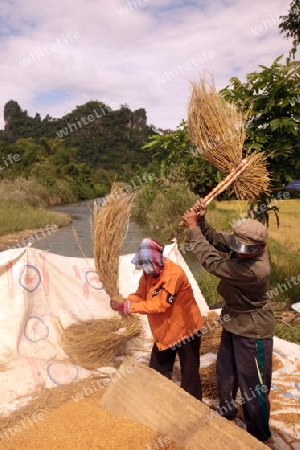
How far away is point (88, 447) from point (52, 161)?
32609mm

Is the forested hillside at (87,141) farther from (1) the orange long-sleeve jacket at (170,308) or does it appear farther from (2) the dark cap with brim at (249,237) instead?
(2) the dark cap with brim at (249,237)

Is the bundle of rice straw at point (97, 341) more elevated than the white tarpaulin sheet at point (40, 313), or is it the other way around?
the white tarpaulin sheet at point (40, 313)

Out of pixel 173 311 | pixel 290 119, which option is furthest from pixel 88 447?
pixel 290 119

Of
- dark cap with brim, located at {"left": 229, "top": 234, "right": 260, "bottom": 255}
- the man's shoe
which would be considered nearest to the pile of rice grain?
the man's shoe

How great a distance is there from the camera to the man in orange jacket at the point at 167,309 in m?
2.24

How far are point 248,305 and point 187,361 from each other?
54 centimetres

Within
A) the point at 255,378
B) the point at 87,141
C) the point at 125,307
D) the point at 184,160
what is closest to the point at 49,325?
the point at 125,307

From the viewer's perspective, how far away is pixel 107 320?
332cm

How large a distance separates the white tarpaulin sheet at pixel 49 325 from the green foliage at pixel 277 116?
1.60 m

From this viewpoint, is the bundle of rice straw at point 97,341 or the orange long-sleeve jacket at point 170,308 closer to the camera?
the orange long-sleeve jacket at point 170,308

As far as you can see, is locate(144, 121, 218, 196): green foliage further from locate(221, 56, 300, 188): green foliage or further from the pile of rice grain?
the pile of rice grain

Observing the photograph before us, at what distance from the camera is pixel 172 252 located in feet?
13.3

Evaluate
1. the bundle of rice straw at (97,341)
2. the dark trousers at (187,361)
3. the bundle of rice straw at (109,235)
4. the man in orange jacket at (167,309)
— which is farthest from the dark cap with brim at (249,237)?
the bundle of rice straw at (97,341)

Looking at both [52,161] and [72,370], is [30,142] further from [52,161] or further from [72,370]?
[72,370]
